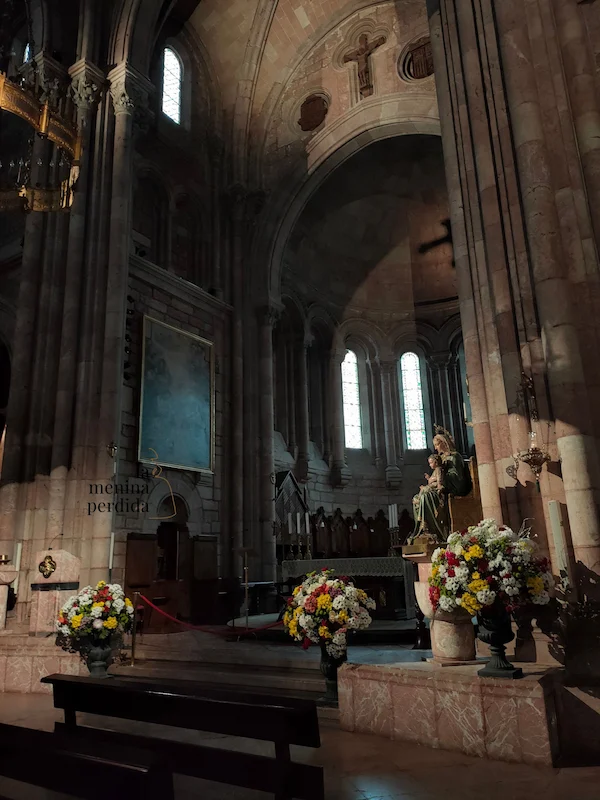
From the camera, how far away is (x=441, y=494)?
859cm

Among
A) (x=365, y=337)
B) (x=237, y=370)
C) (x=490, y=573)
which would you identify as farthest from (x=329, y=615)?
(x=365, y=337)

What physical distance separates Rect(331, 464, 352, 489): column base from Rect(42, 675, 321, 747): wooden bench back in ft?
51.3

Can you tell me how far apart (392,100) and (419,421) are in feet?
35.5

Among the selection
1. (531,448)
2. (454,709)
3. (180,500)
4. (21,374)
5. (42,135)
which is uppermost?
(42,135)

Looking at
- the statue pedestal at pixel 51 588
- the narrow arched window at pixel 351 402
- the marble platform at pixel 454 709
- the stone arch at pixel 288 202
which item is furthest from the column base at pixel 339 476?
the marble platform at pixel 454 709

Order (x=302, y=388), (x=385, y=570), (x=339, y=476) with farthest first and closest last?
(x=339, y=476) → (x=302, y=388) → (x=385, y=570)

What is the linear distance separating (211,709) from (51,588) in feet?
21.9

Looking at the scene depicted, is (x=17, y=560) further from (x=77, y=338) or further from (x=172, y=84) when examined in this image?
(x=172, y=84)

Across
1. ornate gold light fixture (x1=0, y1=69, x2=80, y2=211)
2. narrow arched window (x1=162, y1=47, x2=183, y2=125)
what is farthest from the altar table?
narrow arched window (x1=162, y1=47, x2=183, y2=125)

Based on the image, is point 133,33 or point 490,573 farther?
point 133,33

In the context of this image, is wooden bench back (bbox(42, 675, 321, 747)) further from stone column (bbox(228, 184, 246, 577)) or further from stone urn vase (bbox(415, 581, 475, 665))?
stone column (bbox(228, 184, 246, 577))

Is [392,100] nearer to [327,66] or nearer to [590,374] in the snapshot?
[327,66]

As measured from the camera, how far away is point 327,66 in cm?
1759

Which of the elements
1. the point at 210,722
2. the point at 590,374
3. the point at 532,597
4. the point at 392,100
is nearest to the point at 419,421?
the point at 392,100
